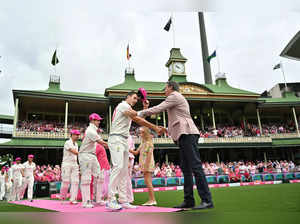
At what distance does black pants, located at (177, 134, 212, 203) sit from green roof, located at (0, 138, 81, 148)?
1642cm

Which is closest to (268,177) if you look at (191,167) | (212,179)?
(212,179)

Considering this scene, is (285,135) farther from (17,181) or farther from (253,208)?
(17,181)

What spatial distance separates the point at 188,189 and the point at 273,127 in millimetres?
26779

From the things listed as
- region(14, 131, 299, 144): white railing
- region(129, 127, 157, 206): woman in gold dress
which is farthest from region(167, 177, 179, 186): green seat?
region(129, 127, 157, 206): woman in gold dress

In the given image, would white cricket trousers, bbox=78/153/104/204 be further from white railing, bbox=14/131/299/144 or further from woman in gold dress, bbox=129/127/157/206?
white railing, bbox=14/131/299/144

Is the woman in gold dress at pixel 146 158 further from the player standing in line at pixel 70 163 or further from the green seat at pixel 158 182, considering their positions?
the green seat at pixel 158 182

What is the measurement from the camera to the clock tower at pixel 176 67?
27.8 metres

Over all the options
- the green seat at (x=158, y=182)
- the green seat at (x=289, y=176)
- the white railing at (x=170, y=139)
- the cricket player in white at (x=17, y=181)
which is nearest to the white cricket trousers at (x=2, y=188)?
the cricket player in white at (x=17, y=181)

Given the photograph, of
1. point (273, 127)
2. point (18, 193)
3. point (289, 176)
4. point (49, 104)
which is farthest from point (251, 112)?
point (18, 193)

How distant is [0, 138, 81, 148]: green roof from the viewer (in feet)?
55.7

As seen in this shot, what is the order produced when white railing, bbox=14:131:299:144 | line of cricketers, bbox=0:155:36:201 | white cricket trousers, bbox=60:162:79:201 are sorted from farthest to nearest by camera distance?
white railing, bbox=14:131:299:144 → line of cricketers, bbox=0:155:36:201 → white cricket trousers, bbox=60:162:79:201

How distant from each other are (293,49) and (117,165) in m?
3.06

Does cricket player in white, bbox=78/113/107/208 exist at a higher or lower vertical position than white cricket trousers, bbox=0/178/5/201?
higher

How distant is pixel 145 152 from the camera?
4984 mm
